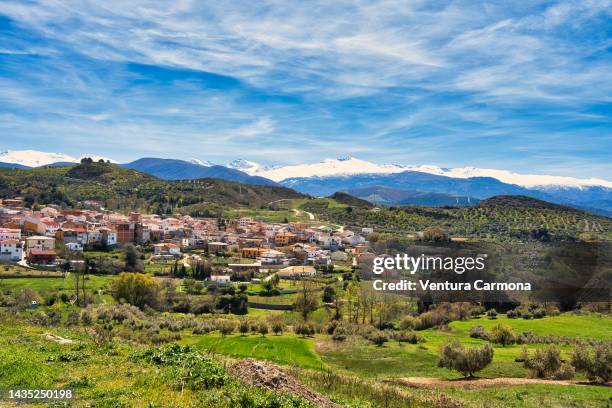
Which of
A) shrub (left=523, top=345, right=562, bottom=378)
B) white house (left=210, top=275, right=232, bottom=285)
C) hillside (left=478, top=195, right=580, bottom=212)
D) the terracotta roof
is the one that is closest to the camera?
shrub (left=523, top=345, right=562, bottom=378)

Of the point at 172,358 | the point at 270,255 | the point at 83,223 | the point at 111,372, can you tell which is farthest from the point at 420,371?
the point at 83,223

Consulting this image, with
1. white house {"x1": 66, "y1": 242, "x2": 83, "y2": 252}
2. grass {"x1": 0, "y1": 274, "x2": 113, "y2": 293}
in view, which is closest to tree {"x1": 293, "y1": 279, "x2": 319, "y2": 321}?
grass {"x1": 0, "y1": 274, "x2": 113, "y2": 293}

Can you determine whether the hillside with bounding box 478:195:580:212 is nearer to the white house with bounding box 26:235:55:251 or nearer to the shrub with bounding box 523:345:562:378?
the white house with bounding box 26:235:55:251

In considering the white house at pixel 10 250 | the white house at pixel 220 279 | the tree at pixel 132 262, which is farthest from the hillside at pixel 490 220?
the white house at pixel 10 250

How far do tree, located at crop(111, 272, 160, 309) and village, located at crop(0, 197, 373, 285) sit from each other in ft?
48.7

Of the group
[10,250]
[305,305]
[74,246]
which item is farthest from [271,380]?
[74,246]

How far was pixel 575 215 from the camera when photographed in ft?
442

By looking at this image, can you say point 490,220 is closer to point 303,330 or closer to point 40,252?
point 40,252

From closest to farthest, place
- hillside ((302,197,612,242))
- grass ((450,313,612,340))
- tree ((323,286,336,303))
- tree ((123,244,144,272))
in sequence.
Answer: grass ((450,313,612,340)), tree ((323,286,336,303)), tree ((123,244,144,272)), hillside ((302,197,612,242))

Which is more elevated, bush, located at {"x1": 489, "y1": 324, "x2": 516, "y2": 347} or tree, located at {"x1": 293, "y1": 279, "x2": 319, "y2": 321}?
bush, located at {"x1": 489, "y1": 324, "x2": 516, "y2": 347}

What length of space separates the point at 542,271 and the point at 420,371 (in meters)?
27.8

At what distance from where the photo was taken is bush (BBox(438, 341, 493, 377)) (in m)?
21.8

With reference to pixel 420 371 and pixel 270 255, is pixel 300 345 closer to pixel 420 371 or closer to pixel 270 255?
pixel 420 371

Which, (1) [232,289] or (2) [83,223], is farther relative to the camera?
(2) [83,223]
